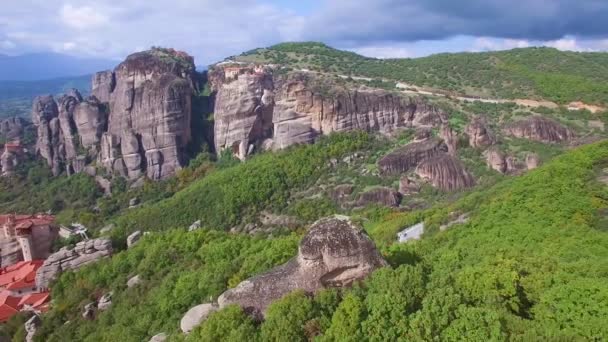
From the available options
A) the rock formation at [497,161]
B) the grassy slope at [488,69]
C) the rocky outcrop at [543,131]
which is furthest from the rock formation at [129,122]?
the rocky outcrop at [543,131]

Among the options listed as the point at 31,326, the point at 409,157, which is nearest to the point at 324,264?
the point at 31,326

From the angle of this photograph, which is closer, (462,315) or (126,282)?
(462,315)

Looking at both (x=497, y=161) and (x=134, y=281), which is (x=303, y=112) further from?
(x=134, y=281)

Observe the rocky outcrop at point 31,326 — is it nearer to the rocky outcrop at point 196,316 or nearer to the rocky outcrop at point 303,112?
the rocky outcrop at point 196,316

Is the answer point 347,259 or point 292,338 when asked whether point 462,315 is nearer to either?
point 347,259

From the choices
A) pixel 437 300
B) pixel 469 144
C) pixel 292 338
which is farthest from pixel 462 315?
pixel 469 144

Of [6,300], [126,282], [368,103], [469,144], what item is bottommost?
[6,300]

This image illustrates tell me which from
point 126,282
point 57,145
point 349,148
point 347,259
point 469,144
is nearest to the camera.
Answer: point 347,259
